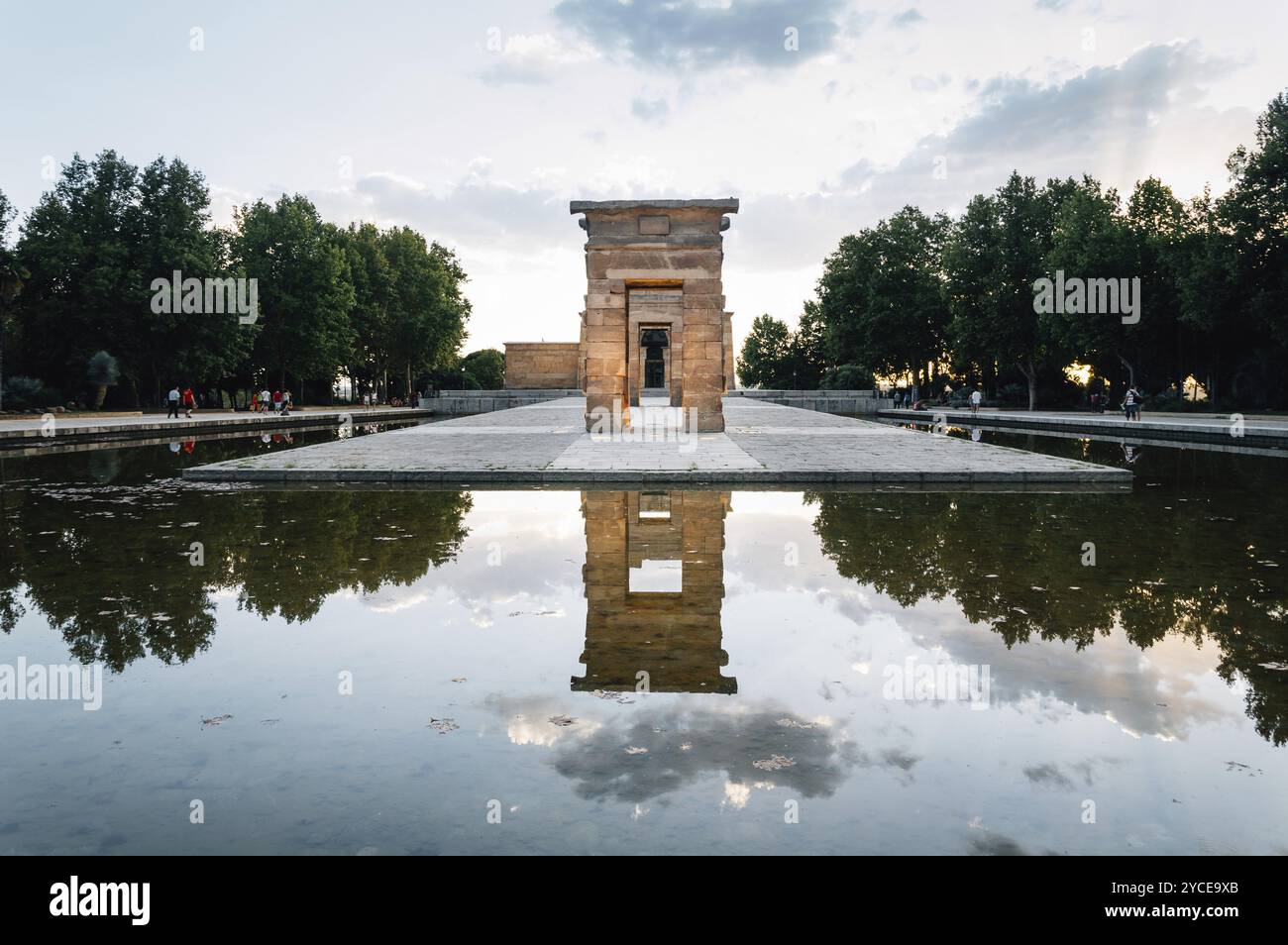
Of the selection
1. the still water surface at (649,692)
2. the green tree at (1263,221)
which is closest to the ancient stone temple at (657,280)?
the still water surface at (649,692)

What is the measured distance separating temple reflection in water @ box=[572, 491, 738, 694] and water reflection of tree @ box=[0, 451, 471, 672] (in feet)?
5.19

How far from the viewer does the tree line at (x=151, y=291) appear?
43.6 meters

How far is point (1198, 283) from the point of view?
39469 mm

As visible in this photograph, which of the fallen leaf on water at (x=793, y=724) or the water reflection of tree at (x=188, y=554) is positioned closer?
the fallen leaf on water at (x=793, y=724)

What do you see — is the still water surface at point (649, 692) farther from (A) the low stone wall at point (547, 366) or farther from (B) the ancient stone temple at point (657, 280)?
(A) the low stone wall at point (547, 366)

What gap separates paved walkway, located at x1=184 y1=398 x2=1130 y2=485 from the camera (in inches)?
552

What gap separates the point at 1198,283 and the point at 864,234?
28289 millimetres

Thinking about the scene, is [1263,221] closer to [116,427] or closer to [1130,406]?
[1130,406]

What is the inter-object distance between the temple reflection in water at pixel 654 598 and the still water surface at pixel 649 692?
0.12 ft

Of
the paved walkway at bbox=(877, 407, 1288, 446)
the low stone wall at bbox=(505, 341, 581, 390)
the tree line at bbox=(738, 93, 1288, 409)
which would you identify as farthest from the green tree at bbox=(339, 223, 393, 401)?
the paved walkway at bbox=(877, 407, 1288, 446)

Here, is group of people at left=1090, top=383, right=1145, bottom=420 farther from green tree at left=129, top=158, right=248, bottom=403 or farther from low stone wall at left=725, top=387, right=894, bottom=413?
green tree at left=129, top=158, right=248, bottom=403

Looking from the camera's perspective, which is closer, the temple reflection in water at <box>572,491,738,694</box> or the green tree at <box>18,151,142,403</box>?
the temple reflection in water at <box>572,491,738,694</box>
